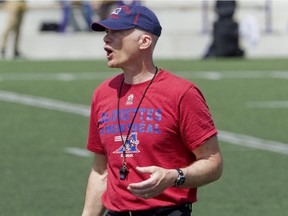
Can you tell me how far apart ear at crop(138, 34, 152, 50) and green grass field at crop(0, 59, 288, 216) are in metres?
5.38

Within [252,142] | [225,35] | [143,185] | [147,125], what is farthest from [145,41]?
[225,35]

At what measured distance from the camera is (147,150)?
693 centimetres

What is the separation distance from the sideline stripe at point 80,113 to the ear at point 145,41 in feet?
29.9

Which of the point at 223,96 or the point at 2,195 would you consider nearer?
the point at 2,195

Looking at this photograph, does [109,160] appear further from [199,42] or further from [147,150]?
[199,42]

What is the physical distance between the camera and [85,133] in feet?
58.9

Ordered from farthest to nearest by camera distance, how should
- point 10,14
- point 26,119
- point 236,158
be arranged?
point 10,14, point 26,119, point 236,158

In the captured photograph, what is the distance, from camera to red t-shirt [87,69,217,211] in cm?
689

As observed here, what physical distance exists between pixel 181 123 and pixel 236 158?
8.91 m

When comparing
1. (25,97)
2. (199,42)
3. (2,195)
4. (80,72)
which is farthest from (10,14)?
(2,195)

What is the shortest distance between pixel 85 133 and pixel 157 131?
11.1 m

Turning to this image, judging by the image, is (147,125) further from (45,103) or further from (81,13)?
(81,13)

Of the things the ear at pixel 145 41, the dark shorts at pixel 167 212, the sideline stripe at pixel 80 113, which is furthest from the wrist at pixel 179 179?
the sideline stripe at pixel 80 113

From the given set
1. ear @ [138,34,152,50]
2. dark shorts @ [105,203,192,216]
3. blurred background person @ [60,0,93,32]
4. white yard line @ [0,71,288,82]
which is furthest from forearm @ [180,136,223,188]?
blurred background person @ [60,0,93,32]
